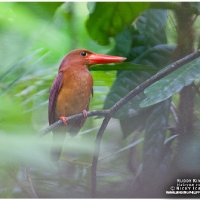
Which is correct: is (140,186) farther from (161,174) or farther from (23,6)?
(23,6)

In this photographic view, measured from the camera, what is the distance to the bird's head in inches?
49.5

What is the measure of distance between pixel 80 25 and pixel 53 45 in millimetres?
126

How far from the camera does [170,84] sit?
1147 millimetres

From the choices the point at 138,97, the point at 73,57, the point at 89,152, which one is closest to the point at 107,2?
the point at 73,57

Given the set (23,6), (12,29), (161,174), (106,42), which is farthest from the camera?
(161,174)

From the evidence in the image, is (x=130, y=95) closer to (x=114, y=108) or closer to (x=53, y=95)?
(x=114, y=108)

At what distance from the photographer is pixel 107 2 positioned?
1.08 metres

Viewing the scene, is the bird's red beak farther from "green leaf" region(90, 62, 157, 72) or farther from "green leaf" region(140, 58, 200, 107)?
"green leaf" region(140, 58, 200, 107)

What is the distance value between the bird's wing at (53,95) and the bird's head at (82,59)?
45 mm

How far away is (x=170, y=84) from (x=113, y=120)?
0.27m

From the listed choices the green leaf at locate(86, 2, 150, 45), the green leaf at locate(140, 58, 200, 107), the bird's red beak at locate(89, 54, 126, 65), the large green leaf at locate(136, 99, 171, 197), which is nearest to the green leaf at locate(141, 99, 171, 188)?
the large green leaf at locate(136, 99, 171, 197)

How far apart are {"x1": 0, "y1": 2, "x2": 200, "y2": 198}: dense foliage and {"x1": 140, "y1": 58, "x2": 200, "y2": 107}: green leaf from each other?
0.05 meters

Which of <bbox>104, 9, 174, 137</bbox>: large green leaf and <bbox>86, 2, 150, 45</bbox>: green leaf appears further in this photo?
<bbox>104, 9, 174, 137</bbox>: large green leaf

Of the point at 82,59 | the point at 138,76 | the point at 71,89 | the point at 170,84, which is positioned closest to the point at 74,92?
the point at 71,89
